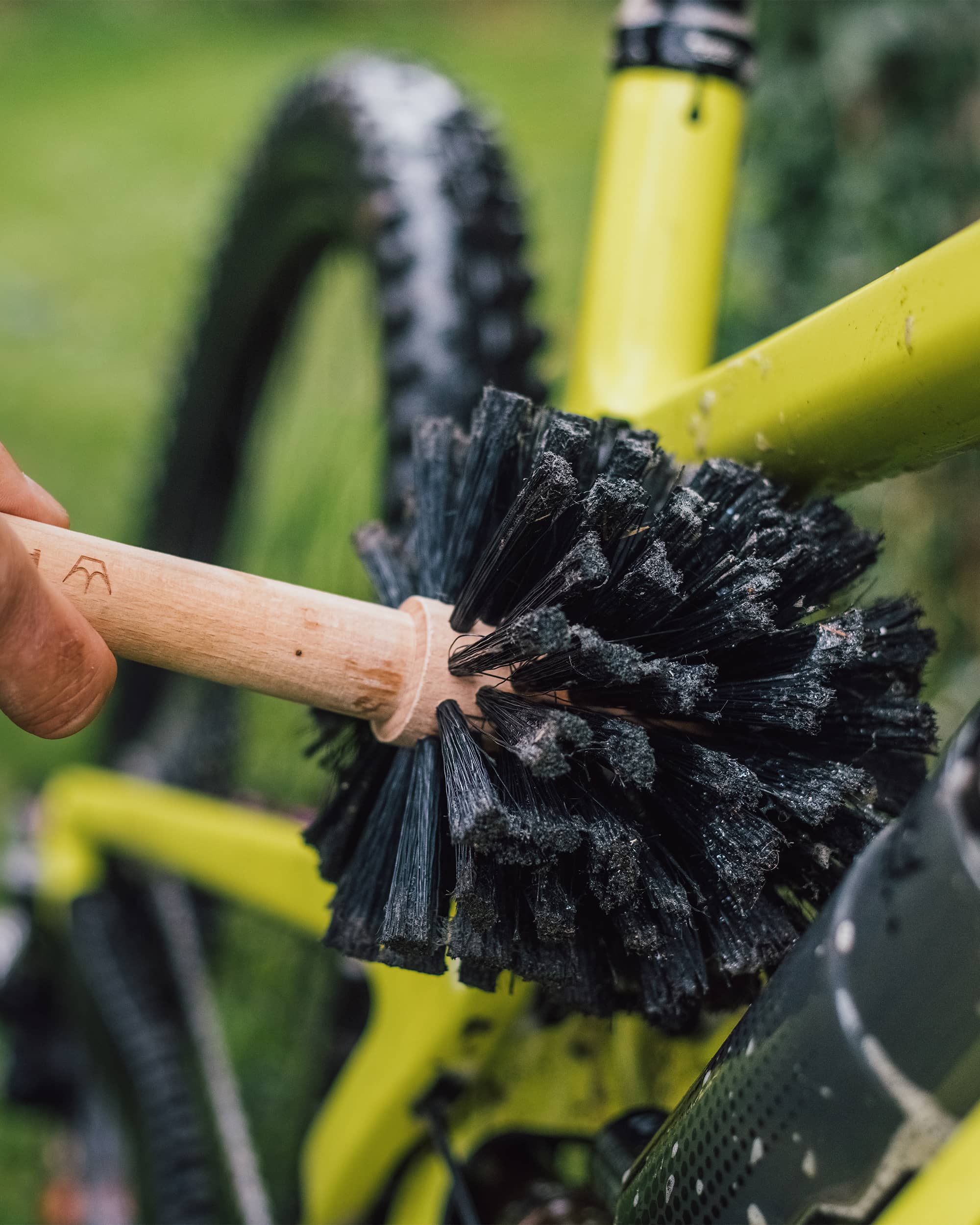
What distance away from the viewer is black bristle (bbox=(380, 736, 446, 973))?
461 millimetres

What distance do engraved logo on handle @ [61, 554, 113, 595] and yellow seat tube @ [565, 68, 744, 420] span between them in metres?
0.36

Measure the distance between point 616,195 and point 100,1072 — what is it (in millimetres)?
891

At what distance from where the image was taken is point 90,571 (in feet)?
1.39

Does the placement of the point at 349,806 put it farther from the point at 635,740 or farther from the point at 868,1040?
the point at 868,1040

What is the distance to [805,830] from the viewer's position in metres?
0.47

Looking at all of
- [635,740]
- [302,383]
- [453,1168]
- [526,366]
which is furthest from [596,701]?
[302,383]

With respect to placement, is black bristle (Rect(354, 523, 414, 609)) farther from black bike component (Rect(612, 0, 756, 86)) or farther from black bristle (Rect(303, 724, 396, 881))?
black bike component (Rect(612, 0, 756, 86))

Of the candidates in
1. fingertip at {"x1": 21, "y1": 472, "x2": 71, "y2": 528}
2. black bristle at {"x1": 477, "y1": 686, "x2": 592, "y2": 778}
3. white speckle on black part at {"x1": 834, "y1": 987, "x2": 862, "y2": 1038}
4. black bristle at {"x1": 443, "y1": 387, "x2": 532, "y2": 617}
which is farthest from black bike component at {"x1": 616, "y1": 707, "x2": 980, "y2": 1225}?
fingertip at {"x1": 21, "y1": 472, "x2": 71, "y2": 528}

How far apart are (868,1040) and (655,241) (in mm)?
522

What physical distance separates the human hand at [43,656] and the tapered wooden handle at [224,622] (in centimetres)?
1

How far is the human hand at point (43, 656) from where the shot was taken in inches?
15.3

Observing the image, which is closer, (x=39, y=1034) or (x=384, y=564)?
(x=384, y=564)

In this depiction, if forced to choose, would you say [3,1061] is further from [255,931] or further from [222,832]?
[222,832]

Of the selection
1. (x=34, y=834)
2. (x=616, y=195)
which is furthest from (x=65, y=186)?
(x=616, y=195)
